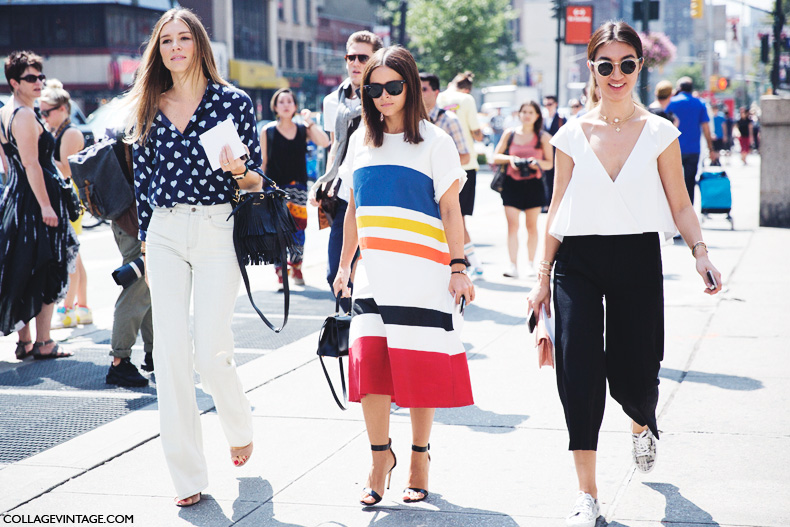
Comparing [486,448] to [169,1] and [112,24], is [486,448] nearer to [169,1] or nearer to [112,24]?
[112,24]

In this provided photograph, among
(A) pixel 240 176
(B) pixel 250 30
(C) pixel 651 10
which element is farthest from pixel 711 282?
(B) pixel 250 30

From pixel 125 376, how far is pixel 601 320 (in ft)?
10.9

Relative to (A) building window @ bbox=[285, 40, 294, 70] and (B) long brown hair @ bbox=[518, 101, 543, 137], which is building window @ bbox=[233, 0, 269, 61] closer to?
(A) building window @ bbox=[285, 40, 294, 70]

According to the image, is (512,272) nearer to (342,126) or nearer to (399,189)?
(342,126)

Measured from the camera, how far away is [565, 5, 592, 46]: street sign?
25.2 m

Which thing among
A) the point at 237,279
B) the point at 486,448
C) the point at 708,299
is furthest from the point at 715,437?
the point at 708,299

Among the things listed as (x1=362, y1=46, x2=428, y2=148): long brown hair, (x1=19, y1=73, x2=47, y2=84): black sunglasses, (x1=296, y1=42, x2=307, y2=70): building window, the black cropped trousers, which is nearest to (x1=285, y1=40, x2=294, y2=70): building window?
(x1=296, y1=42, x2=307, y2=70): building window

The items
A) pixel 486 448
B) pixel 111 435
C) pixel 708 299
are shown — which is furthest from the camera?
pixel 708 299

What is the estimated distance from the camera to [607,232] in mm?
3652

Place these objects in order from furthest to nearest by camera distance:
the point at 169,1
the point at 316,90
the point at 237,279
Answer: the point at 316,90 → the point at 169,1 → the point at 237,279

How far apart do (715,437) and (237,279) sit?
2330 mm

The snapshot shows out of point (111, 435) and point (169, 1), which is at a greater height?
point (169, 1)

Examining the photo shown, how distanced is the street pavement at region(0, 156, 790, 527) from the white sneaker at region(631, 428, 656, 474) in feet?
0.28

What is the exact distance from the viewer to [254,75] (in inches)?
1994
